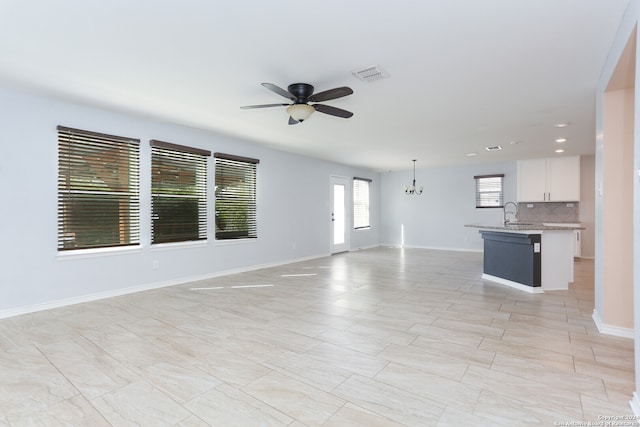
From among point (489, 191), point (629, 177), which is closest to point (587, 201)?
point (489, 191)

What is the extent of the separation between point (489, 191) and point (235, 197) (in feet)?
22.4

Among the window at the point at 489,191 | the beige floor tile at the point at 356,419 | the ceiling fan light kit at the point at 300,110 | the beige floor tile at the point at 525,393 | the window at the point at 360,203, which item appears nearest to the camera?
the beige floor tile at the point at 356,419

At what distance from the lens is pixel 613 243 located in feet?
9.73

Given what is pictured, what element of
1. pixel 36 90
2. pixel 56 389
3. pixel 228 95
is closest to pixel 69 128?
pixel 36 90

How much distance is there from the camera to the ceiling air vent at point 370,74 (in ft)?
10.1

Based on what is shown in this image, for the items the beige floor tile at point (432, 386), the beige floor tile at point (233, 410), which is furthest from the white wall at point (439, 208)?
the beige floor tile at point (233, 410)

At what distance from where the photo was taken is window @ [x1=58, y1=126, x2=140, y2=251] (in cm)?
408

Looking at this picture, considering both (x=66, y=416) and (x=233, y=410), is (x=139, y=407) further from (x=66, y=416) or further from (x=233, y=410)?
(x=233, y=410)

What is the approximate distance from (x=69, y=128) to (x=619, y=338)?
6257 millimetres

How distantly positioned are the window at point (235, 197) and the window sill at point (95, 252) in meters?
1.49

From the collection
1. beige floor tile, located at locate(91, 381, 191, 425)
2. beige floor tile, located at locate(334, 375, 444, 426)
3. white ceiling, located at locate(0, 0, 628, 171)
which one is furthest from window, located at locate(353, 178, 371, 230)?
beige floor tile, located at locate(91, 381, 191, 425)

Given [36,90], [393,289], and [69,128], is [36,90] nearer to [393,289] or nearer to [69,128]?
[69,128]

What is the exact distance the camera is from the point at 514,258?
496cm

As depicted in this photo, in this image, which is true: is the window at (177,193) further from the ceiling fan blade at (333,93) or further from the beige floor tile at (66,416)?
the beige floor tile at (66,416)
